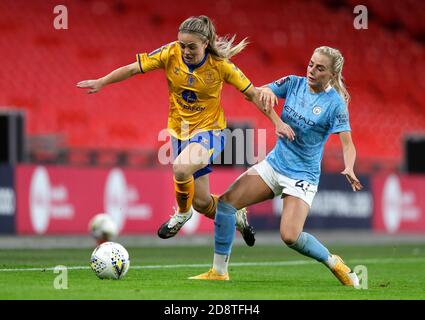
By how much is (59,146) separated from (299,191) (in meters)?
9.65

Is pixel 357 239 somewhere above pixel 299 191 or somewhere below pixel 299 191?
below

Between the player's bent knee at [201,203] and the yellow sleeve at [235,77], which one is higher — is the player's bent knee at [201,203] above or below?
below

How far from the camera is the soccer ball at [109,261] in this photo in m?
8.54

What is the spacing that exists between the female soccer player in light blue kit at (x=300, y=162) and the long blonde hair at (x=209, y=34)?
608mm

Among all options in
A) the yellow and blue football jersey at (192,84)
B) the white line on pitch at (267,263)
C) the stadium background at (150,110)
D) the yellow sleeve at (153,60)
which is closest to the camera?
the yellow sleeve at (153,60)

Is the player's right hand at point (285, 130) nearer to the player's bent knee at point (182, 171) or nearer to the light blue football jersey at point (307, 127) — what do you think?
the light blue football jersey at point (307, 127)

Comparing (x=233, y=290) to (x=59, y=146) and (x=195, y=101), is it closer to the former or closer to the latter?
(x=195, y=101)

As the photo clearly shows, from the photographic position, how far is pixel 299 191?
8688 mm
